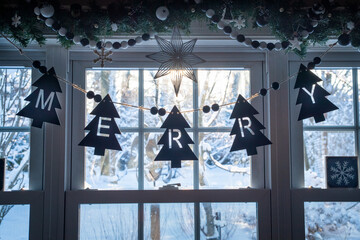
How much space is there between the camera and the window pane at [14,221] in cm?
146

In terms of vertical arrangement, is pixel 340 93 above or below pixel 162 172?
above

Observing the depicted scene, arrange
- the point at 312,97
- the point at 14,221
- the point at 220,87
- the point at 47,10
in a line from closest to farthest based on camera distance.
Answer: the point at 47,10 < the point at 312,97 < the point at 14,221 < the point at 220,87

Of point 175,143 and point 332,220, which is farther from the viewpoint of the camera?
point 332,220

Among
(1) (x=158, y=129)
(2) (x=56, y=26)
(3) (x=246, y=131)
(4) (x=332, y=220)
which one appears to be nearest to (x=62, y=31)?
(2) (x=56, y=26)

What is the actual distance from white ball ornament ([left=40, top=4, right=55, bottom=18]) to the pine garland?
48mm

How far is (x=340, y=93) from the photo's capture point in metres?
1.57

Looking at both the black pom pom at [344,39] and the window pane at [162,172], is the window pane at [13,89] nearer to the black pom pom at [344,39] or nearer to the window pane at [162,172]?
the window pane at [162,172]

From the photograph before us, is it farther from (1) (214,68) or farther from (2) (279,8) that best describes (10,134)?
(2) (279,8)

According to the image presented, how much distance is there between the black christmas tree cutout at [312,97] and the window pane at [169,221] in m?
0.71

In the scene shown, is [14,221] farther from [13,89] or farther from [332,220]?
[332,220]

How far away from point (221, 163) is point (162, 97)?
17.9 inches

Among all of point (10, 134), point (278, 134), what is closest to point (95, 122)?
point (10, 134)

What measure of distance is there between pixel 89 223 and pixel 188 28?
1051mm

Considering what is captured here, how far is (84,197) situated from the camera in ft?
4.74
